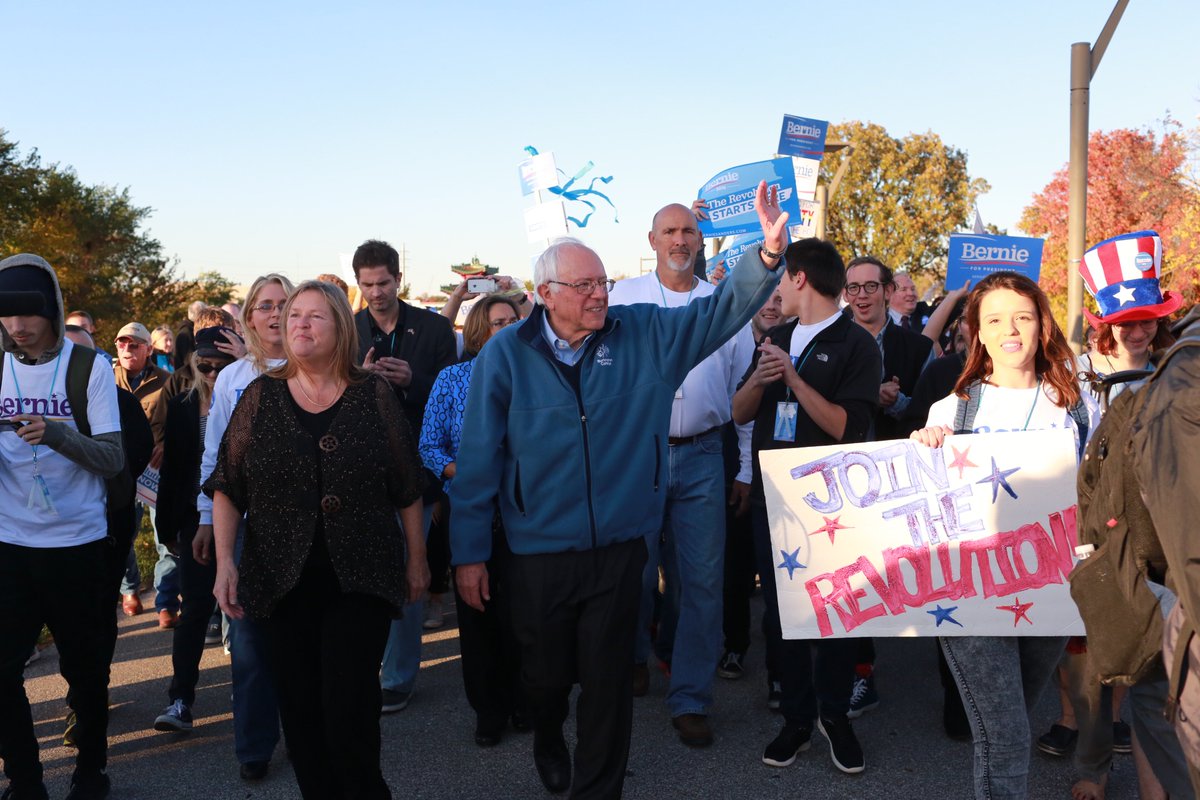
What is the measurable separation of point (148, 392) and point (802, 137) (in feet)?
38.9

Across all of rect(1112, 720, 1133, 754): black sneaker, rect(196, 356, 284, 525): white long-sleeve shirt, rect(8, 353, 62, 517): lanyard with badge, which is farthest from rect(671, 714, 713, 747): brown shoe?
rect(8, 353, 62, 517): lanyard with badge

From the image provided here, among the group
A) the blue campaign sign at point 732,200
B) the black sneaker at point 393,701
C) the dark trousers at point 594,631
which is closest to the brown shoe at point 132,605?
the black sneaker at point 393,701

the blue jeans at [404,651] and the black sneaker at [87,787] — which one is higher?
the blue jeans at [404,651]

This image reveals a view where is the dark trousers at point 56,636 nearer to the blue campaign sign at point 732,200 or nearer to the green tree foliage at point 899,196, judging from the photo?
the blue campaign sign at point 732,200

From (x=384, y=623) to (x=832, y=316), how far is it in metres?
2.40

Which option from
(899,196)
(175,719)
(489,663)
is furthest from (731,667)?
(899,196)

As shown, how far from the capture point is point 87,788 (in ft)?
13.9

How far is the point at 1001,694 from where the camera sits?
3359 millimetres

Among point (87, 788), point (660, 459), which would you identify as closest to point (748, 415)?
point (660, 459)

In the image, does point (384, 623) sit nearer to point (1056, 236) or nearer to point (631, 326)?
point (631, 326)

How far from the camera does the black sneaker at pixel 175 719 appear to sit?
5.02 metres

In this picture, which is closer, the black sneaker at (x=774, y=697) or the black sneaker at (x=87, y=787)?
the black sneaker at (x=87, y=787)

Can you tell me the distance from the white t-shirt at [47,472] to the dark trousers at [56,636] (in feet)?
0.21

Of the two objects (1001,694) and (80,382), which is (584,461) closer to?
(1001,694)
